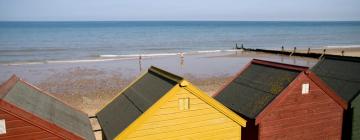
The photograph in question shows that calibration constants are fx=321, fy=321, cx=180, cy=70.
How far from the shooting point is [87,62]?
48.3 meters

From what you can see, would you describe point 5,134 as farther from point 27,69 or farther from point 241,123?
point 27,69

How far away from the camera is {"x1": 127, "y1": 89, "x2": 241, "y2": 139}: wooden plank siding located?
29.1 feet

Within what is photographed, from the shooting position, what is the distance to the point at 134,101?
9.95 meters

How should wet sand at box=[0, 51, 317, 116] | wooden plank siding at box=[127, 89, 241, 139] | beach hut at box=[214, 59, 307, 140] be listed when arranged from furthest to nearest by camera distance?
A: 1. wet sand at box=[0, 51, 317, 116]
2. beach hut at box=[214, 59, 307, 140]
3. wooden plank siding at box=[127, 89, 241, 139]

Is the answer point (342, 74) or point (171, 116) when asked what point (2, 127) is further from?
point (342, 74)

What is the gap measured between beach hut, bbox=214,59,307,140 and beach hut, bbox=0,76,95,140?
5.16m

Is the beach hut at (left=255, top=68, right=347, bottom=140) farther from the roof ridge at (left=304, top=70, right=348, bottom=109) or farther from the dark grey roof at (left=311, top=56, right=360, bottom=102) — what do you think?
the dark grey roof at (left=311, top=56, right=360, bottom=102)

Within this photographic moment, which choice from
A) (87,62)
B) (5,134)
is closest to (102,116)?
(5,134)

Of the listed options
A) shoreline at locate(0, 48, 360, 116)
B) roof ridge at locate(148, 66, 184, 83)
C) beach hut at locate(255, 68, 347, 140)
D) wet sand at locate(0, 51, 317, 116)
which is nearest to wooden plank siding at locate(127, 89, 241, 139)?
roof ridge at locate(148, 66, 184, 83)

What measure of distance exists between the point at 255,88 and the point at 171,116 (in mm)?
4120

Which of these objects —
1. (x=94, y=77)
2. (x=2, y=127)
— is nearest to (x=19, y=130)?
(x=2, y=127)

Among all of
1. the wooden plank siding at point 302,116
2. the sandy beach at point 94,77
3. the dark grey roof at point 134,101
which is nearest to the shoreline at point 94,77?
the sandy beach at point 94,77

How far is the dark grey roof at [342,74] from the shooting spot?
1198 cm

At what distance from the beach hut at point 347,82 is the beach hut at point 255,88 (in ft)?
8.55
